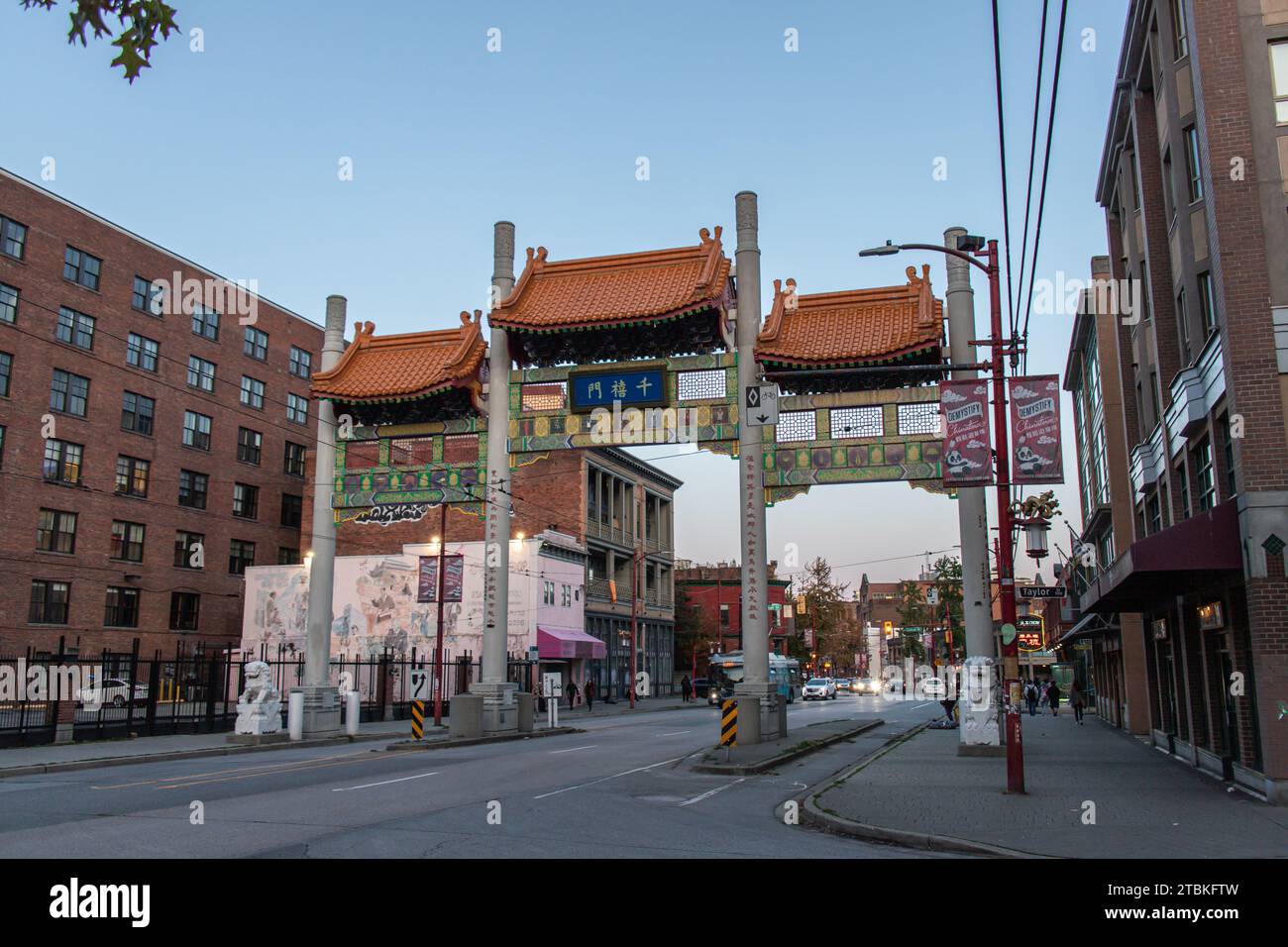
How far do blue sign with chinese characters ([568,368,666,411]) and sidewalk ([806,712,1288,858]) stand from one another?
396 inches

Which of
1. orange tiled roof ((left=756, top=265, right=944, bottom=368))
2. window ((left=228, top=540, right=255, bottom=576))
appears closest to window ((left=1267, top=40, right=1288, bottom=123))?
orange tiled roof ((left=756, top=265, right=944, bottom=368))

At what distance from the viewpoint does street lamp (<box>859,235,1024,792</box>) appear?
14.9 meters

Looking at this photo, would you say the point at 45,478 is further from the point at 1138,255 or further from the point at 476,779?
the point at 1138,255

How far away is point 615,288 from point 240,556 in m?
37.4

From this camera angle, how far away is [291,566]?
175 ft

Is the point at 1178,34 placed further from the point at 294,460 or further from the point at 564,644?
the point at 294,460

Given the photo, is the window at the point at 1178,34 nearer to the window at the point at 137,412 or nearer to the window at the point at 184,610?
the window at the point at 137,412

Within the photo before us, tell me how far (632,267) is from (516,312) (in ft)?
11.2

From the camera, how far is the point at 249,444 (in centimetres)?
5697

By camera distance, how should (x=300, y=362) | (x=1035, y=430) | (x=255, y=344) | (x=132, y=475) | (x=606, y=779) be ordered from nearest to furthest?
(x=1035, y=430)
(x=606, y=779)
(x=132, y=475)
(x=255, y=344)
(x=300, y=362)

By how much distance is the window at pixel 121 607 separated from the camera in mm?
47000

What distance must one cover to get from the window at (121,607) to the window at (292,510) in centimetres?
1211

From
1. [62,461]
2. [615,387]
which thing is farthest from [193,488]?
[615,387]

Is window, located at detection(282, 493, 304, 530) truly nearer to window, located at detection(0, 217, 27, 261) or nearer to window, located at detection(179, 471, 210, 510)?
window, located at detection(179, 471, 210, 510)
